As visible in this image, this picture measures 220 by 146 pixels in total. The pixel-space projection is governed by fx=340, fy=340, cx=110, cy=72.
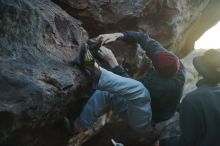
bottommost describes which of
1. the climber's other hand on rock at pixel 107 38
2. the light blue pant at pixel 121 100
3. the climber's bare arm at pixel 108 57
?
the light blue pant at pixel 121 100

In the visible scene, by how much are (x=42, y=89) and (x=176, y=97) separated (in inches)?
102

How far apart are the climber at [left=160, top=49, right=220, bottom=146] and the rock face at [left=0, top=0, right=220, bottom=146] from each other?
186 centimetres

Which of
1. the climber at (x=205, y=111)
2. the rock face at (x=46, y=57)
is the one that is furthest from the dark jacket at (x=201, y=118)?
the rock face at (x=46, y=57)

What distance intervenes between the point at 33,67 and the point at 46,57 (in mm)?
413

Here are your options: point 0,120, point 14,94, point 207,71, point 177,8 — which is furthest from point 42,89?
point 177,8

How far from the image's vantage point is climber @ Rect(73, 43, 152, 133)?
570 centimetres

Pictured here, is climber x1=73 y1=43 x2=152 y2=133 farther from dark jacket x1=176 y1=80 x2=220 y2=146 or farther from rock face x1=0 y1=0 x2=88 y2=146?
dark jacket x1=176 y1=80 x2=220 y2=146

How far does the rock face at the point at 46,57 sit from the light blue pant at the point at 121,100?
0.27 m

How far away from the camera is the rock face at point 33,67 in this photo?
475 centimetres

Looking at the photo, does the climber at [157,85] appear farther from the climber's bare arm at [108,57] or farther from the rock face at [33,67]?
the rock face at [33,67]

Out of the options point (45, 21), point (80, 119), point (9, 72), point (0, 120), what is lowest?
point (80, 119)

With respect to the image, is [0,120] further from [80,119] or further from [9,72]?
[80,119]

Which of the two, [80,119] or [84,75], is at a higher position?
[84,75]

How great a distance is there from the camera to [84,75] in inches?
233
